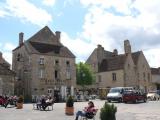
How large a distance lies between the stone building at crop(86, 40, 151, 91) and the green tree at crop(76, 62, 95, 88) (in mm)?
2981

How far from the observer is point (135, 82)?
70.7 metres

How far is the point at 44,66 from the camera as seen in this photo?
56.5m

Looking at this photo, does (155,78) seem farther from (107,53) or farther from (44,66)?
(44,66)

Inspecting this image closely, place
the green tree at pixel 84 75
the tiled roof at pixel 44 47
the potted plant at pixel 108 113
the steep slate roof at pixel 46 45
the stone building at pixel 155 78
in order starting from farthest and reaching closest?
the stone building at pixel 155 78, the green tree at pixel 84 75, the tiled roof at pixel 44 47, the steep slate roof at pixel 46 45, the potted plant at pixel 108 113

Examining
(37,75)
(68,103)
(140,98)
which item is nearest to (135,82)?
(37,75)

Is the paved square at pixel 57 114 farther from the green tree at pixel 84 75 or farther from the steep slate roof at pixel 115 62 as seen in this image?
the green tree at pixel 84 75

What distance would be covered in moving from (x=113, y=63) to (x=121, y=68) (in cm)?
327

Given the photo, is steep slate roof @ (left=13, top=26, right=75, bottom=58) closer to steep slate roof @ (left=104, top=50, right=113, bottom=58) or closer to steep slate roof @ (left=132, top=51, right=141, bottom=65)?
steep slate roof @ (left=104, top=50, right=113, bottom=58)

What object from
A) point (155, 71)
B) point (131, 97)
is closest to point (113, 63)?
point (155, 71)

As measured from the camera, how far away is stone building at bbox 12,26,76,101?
181 ft

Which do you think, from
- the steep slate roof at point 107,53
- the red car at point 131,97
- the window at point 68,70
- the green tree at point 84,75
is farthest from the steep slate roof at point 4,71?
the steep slate roof at point 107,53

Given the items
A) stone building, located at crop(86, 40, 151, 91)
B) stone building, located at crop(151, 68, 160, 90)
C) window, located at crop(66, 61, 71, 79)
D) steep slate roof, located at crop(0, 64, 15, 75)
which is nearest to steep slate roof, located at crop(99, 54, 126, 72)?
stone building, located at crop(86, 40, 151, 91)

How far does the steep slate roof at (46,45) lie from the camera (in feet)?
187

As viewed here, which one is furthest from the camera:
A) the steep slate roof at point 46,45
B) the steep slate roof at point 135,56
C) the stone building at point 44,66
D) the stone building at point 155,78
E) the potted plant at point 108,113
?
the stone building at point 155,78
